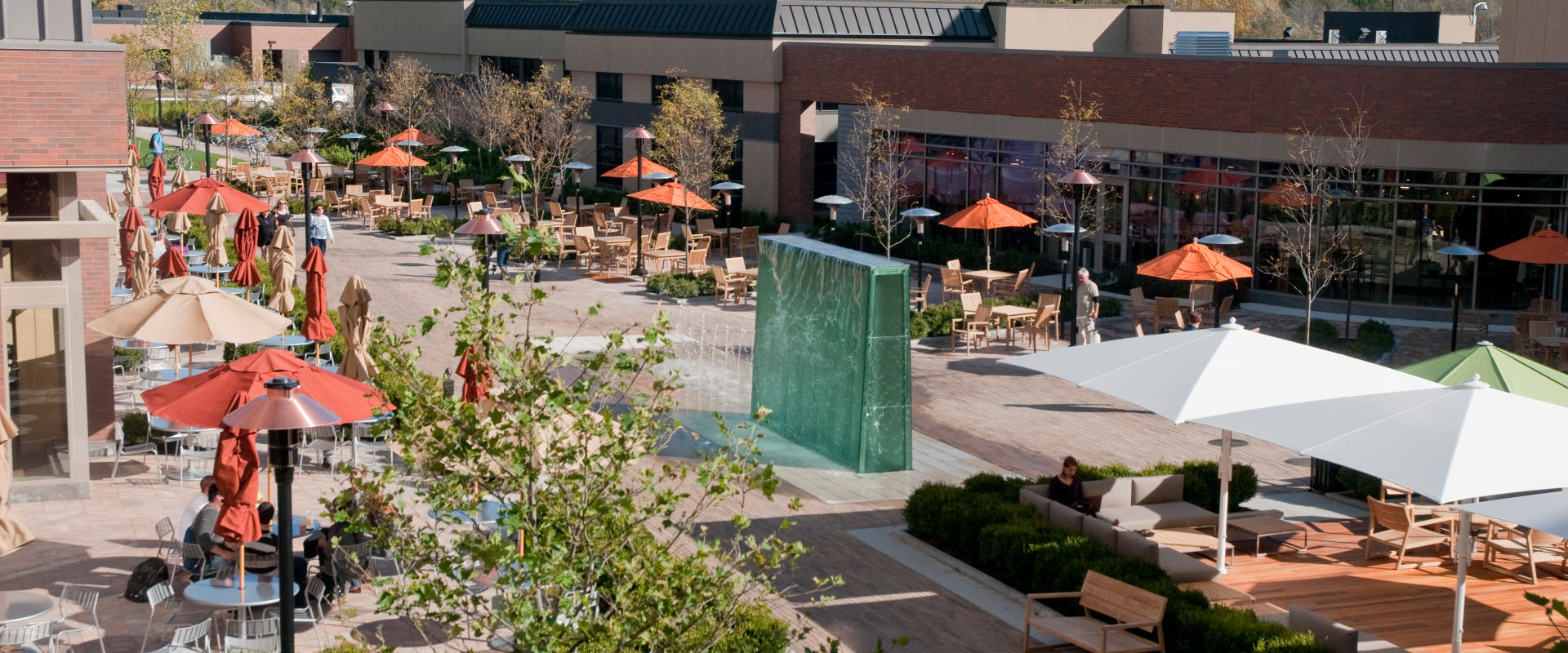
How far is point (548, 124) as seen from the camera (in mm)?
43219

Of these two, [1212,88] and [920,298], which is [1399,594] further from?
[1212,88]

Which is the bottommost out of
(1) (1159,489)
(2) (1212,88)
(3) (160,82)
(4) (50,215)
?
(1) (1159,489)

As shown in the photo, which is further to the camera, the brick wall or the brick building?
the brick wall

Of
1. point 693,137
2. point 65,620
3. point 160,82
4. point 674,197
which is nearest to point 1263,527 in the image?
point 65,620

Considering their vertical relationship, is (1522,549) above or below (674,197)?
below

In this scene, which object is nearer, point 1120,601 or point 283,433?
point 283,433

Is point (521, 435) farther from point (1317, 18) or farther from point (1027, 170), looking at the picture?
point (1317, 18)

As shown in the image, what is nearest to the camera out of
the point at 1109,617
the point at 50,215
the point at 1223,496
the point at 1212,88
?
the point at 1109,617

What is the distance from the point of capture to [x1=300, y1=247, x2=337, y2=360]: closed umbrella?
65.1 ft

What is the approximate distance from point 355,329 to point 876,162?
20227 millimetres

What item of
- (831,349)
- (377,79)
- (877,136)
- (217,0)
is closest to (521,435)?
(831,349)

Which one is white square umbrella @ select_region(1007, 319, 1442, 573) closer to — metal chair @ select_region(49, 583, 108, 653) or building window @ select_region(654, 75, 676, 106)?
metal chair @ select_region(49, 583, 108, 653)

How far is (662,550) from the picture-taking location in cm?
693

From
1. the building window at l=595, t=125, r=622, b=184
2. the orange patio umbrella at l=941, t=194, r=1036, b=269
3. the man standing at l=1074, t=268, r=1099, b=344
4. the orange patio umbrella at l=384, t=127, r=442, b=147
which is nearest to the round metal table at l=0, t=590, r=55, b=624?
the man standing at l=1074, t=268, r=1099, b=344
